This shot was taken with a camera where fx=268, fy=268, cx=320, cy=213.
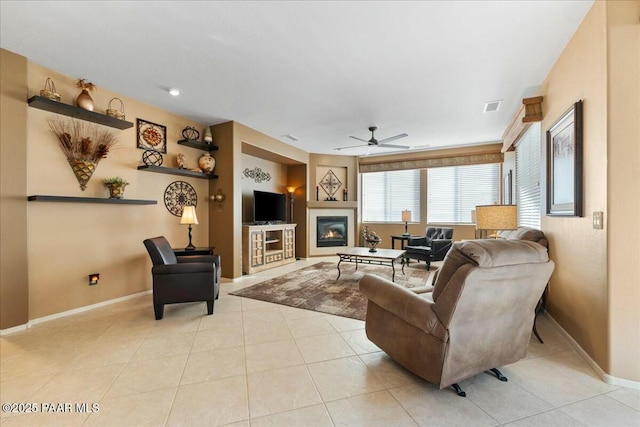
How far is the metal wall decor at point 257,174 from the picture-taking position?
5.84 m

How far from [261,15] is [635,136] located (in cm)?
282

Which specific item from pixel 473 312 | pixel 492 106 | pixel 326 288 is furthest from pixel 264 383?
pixel 492 106

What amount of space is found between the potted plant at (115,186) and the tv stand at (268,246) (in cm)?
203

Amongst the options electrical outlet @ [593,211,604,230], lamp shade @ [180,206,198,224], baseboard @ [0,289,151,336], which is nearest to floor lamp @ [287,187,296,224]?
lamp shade @ [180,206,198,224]

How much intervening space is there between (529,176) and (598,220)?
235 cm

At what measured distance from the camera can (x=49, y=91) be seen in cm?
291

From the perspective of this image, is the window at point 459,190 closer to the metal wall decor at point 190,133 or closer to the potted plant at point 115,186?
the metal wall decor at point 190,133

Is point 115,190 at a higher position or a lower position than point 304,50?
lower

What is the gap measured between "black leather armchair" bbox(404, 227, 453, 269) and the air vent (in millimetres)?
2512

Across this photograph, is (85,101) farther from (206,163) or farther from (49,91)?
(206,163)

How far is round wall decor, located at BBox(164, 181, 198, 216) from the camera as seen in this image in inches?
169

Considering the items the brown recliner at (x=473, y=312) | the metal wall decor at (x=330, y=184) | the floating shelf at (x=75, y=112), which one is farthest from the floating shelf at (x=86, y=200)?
the metal wall decor at (x=330, y=184)

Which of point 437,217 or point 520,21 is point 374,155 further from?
point 520,21

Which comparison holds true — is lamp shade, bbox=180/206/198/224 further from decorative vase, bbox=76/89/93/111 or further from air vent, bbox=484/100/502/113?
air vent, bbox=484/100/502/113
